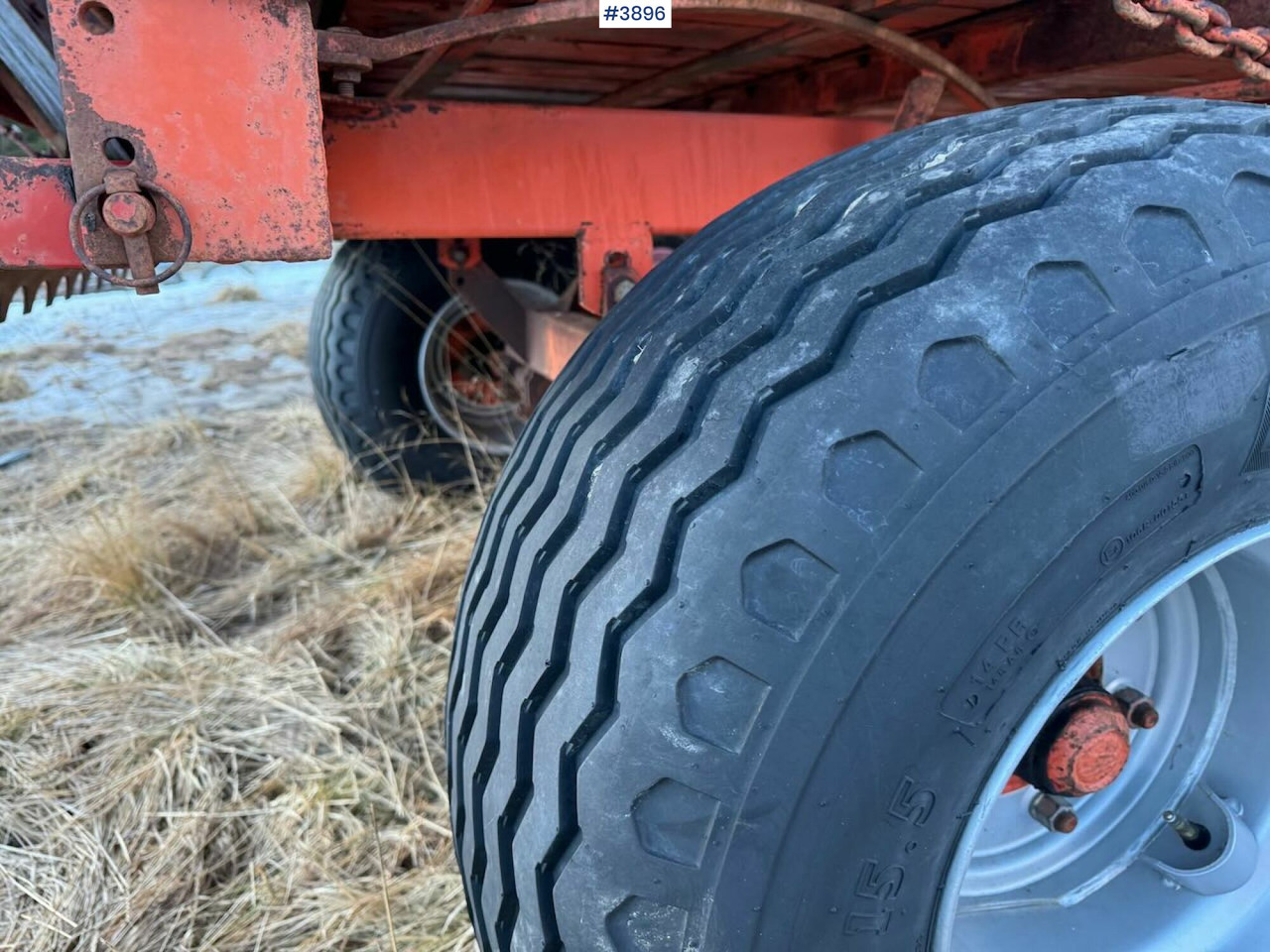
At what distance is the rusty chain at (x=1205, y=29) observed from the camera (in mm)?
1228

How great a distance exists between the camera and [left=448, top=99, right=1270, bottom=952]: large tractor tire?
0.87 m

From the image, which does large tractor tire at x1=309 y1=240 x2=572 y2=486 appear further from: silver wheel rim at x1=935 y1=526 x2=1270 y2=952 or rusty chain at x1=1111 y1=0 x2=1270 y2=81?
silver wheel rim at x1=935 y1=526 x2=1270 y2=952

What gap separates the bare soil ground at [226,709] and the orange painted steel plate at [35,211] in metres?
1.17

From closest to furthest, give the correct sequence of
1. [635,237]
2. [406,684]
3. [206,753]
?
[635,237] → [206,753] → [406,684]

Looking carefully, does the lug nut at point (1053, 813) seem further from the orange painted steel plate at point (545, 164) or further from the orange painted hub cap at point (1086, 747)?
the orange painted steel plate at point (545, 164)

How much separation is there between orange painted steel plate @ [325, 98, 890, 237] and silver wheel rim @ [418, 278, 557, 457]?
132cm

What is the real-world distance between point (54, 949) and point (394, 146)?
4.96 ft

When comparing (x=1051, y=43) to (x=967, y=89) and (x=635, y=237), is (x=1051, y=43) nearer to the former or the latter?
(x=967, y=89)

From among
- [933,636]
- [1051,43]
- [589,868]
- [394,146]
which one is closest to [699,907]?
[589,868]

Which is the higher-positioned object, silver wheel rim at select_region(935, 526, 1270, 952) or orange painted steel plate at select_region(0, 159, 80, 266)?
orange painted steel plate at select_region(0, 159, 80, 266)

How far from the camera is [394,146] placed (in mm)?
1531

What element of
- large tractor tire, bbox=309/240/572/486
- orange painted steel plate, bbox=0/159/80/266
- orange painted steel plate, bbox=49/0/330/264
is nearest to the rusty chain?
orange painted steel plate, bbox=49/0/330/264

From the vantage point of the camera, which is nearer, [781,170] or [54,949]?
[54,949]

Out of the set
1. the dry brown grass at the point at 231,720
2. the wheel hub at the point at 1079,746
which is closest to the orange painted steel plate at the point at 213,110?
the wheel hub at the point at 1079,746
